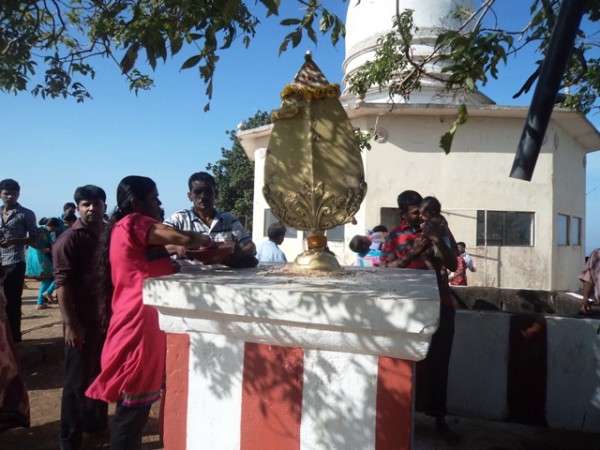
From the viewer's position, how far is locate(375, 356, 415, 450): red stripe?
1.22m

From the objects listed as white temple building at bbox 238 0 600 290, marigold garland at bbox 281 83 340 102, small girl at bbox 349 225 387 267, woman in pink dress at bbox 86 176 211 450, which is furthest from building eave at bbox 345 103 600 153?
woman in pink dress at bbox 86 176 211 450

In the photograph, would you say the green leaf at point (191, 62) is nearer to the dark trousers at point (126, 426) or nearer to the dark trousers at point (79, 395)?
the dark trousers at point (126, 426)

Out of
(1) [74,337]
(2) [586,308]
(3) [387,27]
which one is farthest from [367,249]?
(3) [387,27]

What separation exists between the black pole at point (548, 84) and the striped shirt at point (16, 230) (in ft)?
16.1

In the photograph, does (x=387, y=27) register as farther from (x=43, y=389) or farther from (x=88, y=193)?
(x=43, y=389)

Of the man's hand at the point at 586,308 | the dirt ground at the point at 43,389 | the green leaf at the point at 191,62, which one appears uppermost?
the green leaf at the point at 191,62

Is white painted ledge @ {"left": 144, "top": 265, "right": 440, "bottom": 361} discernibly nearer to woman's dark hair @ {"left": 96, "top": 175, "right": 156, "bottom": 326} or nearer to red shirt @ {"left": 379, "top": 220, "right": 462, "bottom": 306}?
woman's dark hair @ {"left": 96, "top": 175, "right": 156, "bottom": 326}

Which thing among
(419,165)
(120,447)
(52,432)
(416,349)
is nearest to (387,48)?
(416,349)

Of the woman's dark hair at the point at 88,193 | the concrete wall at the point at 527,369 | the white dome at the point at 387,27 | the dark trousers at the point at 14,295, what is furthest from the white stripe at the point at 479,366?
the white dome at the point at 387,27

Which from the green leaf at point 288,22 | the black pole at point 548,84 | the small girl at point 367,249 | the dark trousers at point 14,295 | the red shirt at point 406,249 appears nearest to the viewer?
the black pole at point 548,84

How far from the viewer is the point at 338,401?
4.17ft

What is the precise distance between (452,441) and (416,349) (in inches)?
76.9

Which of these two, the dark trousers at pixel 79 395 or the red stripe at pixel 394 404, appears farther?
the dark trousers at pixel 79 395

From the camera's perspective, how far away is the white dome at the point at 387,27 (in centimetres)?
965
